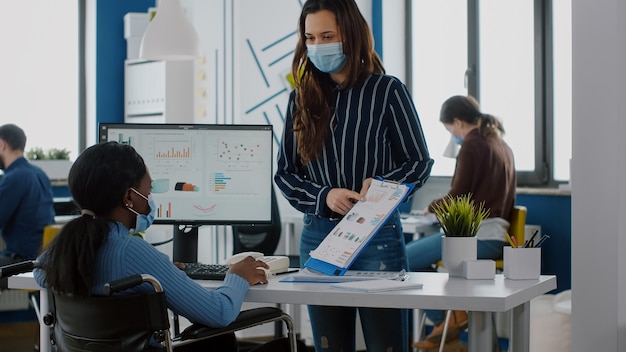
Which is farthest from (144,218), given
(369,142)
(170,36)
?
(170,36)

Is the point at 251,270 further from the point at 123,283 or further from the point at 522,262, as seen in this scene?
the point at 522,262

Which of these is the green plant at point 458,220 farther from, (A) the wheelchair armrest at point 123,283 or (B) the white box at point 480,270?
(A) the wheelchair armrest at point 123,283

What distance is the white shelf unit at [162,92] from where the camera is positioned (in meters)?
6.12

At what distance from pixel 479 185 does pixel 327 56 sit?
256 centimetres

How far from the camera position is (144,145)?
2832mm

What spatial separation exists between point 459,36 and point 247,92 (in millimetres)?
1602

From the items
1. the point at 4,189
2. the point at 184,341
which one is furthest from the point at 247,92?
the point at 184,341

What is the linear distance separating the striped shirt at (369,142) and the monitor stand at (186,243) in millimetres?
447

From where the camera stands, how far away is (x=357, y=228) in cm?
234

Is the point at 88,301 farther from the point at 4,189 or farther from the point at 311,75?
the point at 4,189

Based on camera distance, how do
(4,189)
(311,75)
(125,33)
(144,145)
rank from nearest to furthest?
(311,75) → (144,145) → (4,189) → (125,33)

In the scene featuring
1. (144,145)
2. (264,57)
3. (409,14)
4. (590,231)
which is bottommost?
(590,231)

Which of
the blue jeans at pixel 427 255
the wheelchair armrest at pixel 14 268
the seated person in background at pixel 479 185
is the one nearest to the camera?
the wheelchair armrest at pixel 14 268

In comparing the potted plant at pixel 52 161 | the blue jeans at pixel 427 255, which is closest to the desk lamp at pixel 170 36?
the blue jeans at pixel 427 255
